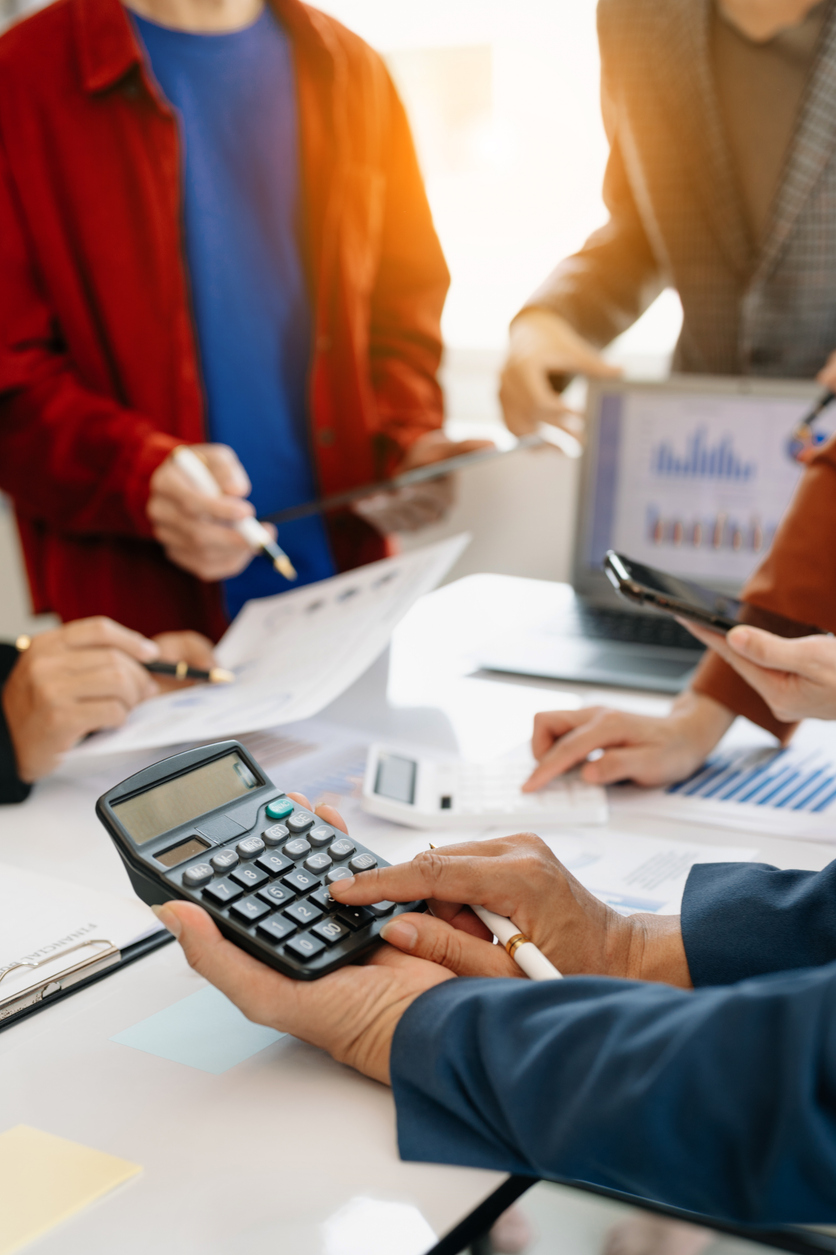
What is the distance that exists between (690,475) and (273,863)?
3.59 ft

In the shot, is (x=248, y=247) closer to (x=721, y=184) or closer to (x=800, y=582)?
(x=721, y=184)

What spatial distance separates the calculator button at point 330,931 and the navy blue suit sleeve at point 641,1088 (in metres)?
0.05

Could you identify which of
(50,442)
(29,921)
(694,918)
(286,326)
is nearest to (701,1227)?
(694,918)

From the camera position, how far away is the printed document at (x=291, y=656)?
2.78 ft

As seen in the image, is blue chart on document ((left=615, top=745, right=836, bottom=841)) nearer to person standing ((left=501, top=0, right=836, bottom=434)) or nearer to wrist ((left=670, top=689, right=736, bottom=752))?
wrist ((left=670, top=689, right=736, bottom=752))

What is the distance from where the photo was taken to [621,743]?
0.86 metres

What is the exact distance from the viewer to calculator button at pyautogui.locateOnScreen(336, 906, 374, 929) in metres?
0.52

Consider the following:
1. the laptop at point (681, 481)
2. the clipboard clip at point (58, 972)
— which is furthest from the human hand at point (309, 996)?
the laptop at point (681, 481)

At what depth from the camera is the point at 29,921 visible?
0.62 m

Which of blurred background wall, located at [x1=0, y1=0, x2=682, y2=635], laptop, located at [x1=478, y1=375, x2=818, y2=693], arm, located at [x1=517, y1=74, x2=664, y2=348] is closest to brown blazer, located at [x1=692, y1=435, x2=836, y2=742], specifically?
laptop, located at [x1=478, y1=375, x2=818, y2=693]

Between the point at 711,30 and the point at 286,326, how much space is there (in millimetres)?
684

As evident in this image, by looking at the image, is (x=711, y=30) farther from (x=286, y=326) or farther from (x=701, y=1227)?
(x=701, y=1227)

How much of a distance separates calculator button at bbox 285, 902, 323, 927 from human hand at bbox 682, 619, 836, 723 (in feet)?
1.25

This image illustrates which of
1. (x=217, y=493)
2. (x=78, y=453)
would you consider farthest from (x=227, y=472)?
(x=78, y=453)
